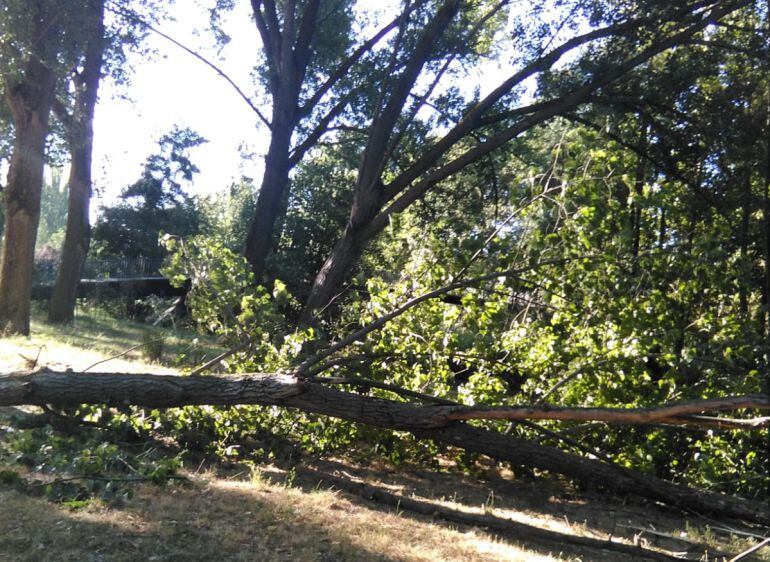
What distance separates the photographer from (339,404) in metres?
6.18

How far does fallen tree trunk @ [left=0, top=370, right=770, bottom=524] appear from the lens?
5914 mm

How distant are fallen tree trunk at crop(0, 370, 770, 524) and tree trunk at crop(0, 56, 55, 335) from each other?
23.2 ft

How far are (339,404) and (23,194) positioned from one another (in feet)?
29.8

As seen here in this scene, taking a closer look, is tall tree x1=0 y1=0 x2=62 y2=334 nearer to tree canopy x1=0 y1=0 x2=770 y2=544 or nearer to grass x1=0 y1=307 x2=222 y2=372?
grass x1=0 y1=307 x2=222 y2=372

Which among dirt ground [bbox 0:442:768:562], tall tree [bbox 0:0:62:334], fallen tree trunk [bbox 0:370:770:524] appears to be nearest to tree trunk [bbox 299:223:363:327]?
dirt ground [bbox 0:442:768:562]

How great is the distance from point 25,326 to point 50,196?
7069 cm

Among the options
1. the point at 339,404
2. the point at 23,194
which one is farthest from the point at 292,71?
the point at 339,404

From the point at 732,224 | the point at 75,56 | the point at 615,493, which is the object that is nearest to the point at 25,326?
the point at 75,56

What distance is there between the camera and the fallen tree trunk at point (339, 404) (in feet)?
19.4

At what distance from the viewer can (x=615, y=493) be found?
22.9ft

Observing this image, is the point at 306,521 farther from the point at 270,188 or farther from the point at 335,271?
the point at 270,188

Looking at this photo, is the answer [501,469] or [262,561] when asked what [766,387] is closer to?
[501,469]

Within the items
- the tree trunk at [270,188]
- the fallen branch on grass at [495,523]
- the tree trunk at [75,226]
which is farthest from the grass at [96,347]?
the fallen branch on grass at [495,523]

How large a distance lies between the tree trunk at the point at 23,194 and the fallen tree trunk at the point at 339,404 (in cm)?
708
